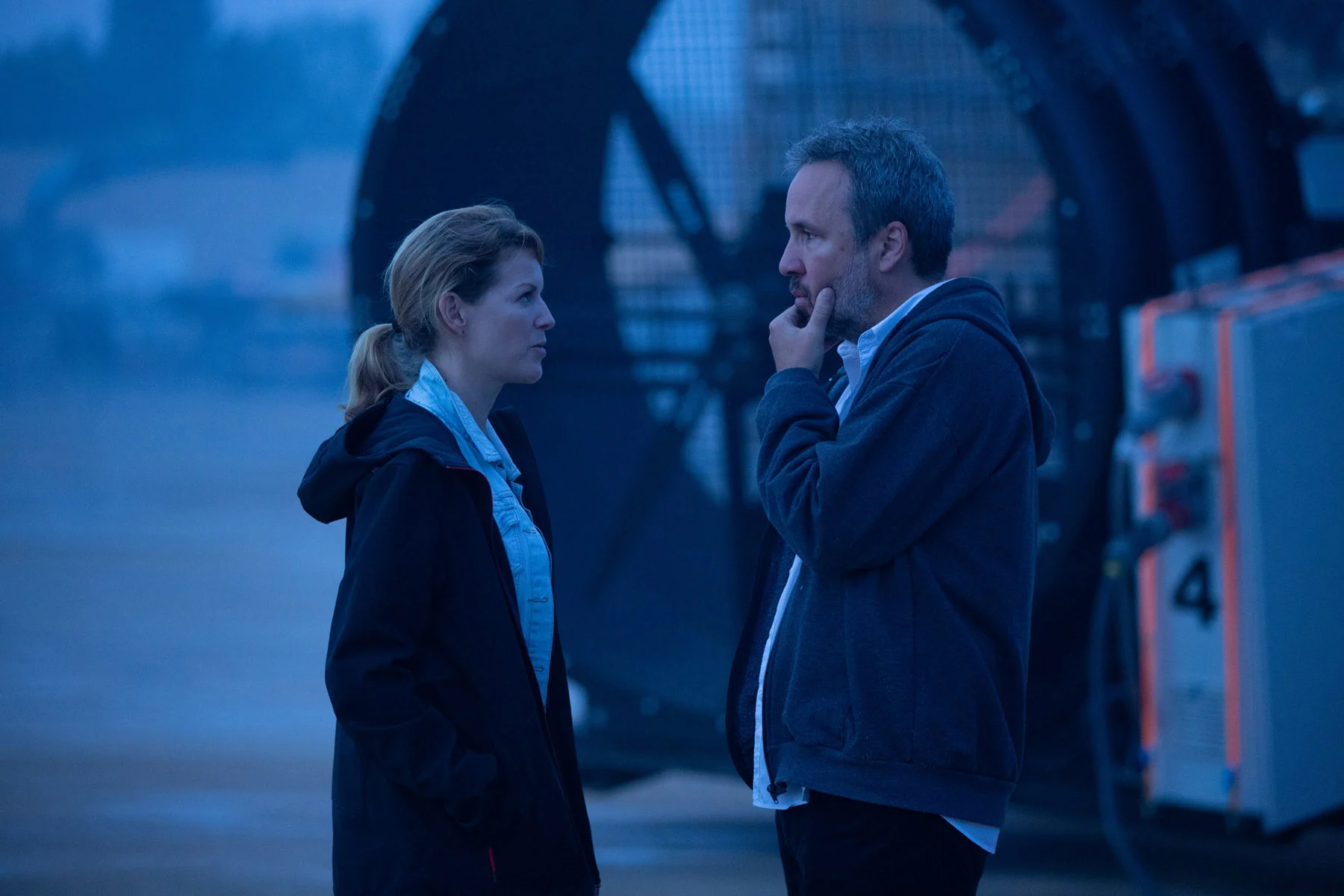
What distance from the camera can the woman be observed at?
1623mm

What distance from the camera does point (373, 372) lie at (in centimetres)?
181

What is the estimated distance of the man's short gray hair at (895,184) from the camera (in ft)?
5.48

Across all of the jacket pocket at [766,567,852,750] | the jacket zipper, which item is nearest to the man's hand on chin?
Answer: the jacket pocket at [766,567,852,750]

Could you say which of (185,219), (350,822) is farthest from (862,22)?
(185,219)

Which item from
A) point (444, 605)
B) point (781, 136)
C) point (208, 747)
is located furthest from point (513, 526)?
point (208, 747)

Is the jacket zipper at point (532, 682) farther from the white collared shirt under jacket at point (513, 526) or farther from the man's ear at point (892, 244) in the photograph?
the man's ear at point (892, 244)

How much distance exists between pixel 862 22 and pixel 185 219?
24.8ft

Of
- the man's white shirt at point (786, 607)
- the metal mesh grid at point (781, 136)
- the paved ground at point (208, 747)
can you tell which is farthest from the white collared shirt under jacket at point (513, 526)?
the paved ground at point (208, 747)

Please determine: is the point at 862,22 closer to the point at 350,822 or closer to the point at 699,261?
the point at 699,261

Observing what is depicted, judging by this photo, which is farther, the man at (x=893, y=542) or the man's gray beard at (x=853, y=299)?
the man's gray beard at (x=853, y=299)

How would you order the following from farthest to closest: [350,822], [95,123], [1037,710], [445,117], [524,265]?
[95,123] < [445,117] < [1037,710] < [524,265] < [350,822]

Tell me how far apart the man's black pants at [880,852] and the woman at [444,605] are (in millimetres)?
281

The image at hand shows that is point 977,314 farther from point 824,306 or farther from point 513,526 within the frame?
point 513,526

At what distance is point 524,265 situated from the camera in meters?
1.82
